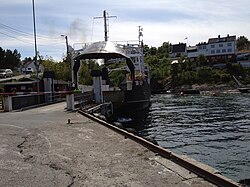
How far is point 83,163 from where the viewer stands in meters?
8.49

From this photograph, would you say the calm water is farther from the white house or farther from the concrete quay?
the white house

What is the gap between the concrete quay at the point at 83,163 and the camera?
6.98m

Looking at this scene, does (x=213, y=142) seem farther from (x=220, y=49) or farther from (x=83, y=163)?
(x=220, y=49)

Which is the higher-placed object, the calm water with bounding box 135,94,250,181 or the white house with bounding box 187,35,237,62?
the white house with bounding box 187,35,237,62

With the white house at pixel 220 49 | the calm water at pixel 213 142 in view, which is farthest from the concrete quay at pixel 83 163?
the white house at pixel 220 49

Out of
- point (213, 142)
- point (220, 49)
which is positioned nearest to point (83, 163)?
point (213, 142)

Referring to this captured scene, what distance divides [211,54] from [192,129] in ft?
364

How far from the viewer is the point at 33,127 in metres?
15.1

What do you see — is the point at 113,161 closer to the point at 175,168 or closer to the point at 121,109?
the point at 175,168

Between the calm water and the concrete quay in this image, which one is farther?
the calm water

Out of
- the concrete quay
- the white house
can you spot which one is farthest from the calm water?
the white house

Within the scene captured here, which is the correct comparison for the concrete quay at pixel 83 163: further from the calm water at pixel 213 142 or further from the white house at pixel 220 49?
the white house at pixel 220 49

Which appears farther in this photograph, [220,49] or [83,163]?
[220,49]

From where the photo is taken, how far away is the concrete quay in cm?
698
